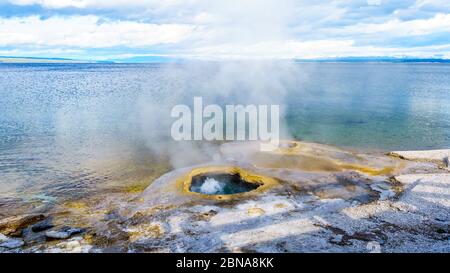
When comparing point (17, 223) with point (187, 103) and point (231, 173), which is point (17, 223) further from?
point (187, 103)

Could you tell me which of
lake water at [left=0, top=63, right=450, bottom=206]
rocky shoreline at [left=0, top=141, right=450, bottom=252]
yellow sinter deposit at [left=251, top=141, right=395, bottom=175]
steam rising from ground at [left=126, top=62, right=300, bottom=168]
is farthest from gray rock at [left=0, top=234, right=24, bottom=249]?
yellow sinter deposit at [left=251, top=141, right=395, bottom=175]

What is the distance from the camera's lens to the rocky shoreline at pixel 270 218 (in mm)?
11812

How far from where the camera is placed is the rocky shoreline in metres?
11.8

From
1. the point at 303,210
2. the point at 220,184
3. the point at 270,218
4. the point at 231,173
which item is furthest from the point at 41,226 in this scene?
the point at 303,210

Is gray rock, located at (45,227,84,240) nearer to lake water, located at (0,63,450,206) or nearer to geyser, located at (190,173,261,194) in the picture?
lake water, located at (0,63,450,206)

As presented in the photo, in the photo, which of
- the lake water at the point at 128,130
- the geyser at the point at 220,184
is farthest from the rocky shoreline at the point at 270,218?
the lake water at the point at 128,130

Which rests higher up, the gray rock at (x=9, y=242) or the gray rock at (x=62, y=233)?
the gray rock at (x=62, y=233)

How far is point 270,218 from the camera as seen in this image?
540 inches

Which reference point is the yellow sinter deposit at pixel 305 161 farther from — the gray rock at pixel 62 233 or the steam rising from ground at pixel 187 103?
the gray rock at pixel 62 233

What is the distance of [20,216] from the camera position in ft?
47.4

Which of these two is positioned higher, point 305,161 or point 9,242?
point 305,161

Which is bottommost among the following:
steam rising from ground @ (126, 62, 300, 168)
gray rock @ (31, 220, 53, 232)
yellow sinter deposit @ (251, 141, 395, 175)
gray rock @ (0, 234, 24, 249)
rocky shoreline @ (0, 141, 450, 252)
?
gray rock @ (0, 234, 24, 249)
